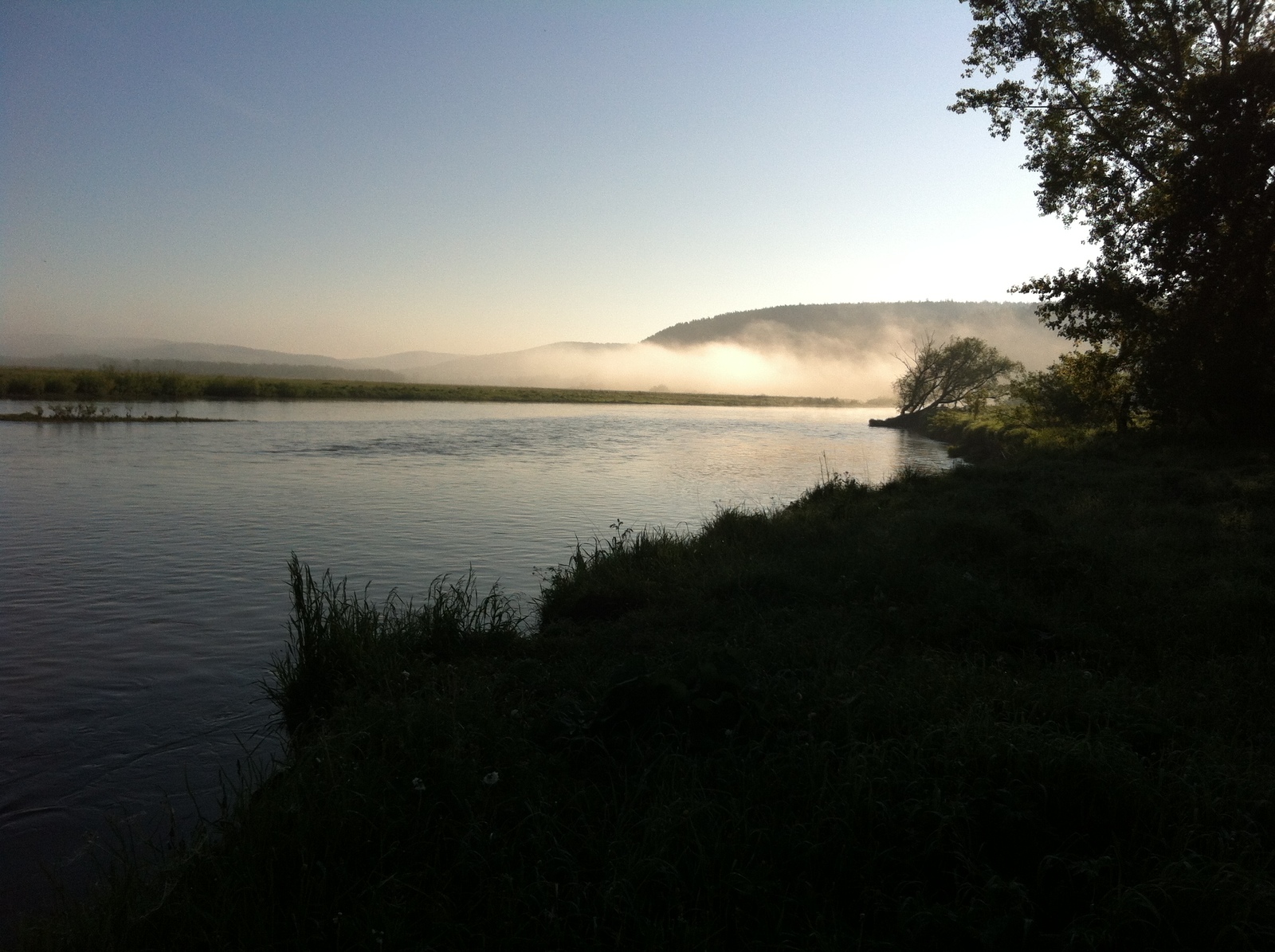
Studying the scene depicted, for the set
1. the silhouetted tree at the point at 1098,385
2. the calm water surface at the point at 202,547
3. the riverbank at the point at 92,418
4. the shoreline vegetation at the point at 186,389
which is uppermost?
the shoreline vegetation at the point at 186,389

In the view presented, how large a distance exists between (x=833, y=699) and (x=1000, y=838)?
1825 millimetres

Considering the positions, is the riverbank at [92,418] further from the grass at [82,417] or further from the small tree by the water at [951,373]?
the small tree by the water at [951,373]

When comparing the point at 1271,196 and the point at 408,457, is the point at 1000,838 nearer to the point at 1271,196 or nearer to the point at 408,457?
the point at 1271,196

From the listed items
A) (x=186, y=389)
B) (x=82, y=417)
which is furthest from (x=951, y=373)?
(x=82, y=417)

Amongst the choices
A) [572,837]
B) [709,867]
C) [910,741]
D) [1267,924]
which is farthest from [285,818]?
[1267,924]

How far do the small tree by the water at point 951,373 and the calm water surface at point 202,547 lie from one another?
41.7 m

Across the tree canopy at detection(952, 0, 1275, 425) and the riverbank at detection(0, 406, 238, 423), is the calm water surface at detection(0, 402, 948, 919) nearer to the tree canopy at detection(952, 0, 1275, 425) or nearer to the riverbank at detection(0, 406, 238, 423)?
the riverbank at detection(0, 406, 238, 423)

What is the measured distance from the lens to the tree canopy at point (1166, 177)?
1884cm

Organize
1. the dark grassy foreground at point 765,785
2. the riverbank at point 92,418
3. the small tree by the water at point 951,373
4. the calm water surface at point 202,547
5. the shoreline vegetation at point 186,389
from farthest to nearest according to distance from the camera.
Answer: the small tree by the water at point 951,373
the shoreline vegetation at point 186,389
the riverbank at point 92,418
the calm water surface at point 202,547
the dark grassy foreground at point 765,785

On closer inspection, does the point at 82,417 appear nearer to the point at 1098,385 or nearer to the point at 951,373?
the point at 1098,385

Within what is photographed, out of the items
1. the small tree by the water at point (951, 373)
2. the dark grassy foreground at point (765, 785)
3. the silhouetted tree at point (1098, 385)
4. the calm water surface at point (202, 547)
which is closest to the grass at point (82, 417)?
the calm water surface at point (202, 547)

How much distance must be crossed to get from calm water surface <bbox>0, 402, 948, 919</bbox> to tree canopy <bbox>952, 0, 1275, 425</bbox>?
1069 cm

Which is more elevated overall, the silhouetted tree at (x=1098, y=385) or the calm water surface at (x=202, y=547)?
the silhouetted tree at (x=1098, y=385)

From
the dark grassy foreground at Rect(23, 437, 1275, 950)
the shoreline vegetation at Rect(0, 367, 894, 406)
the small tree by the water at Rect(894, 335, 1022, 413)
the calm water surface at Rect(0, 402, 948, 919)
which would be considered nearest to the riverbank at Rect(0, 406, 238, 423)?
the calm water surface at Rect(0, 402, 948, 919)
